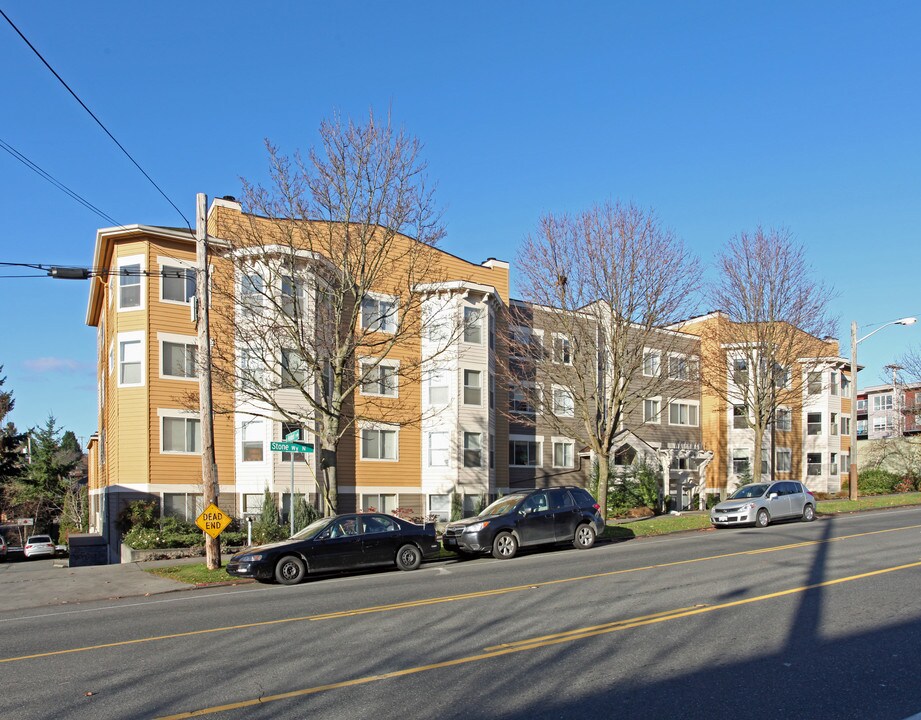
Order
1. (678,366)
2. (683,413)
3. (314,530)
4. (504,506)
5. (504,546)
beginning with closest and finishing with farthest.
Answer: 1. (314,530)
2. (504,546)
3. (504,506)
4. (678,366)
5. (683,413)

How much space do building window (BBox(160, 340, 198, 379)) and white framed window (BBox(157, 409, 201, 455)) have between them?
1401 mm

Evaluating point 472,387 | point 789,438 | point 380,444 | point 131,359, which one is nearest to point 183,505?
point 131,359

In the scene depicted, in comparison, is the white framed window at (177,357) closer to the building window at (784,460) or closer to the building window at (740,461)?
the building window at (740,461)

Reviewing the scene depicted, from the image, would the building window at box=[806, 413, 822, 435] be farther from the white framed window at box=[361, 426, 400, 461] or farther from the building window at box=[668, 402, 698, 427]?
the white framed window at box=[361, 426, 400, 461]

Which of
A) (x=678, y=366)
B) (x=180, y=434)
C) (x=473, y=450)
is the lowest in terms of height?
(x=473, y=450)

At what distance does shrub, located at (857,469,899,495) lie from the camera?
155 feet

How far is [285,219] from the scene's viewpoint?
2062 centimetres

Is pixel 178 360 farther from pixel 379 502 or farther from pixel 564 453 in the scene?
pixel 564 453

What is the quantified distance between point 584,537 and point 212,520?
9.34 metres

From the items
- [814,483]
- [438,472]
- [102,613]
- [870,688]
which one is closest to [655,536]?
[438,472]

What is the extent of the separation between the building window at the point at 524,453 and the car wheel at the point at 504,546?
1864 cm

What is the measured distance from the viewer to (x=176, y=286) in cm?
3052

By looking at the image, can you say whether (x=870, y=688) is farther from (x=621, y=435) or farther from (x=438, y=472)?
(x=621, y=435)

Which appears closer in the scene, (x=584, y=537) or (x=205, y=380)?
(x=205, y=380)
